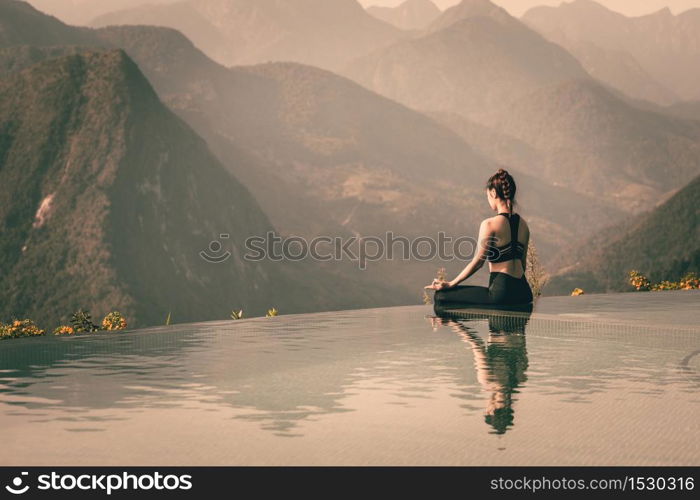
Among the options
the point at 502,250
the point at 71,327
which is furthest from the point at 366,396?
the point at 71,327

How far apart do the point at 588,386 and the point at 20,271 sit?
154261mm

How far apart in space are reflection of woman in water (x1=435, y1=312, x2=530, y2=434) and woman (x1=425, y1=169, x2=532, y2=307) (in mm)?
665

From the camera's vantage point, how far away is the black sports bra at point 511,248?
1548 centimetres

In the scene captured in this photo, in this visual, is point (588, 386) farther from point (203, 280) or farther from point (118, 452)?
point (203, 280)

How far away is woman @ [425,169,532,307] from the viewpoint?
50.6 ft

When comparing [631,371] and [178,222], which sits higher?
[178,222]

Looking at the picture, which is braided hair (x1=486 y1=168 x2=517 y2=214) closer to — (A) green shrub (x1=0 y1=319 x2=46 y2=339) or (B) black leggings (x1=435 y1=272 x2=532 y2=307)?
(B) black leggings (x1=435 y1=272 x2=532 y2=307)

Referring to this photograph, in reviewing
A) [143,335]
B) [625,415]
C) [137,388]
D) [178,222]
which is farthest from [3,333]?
[178,222]

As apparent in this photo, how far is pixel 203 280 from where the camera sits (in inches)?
7126
